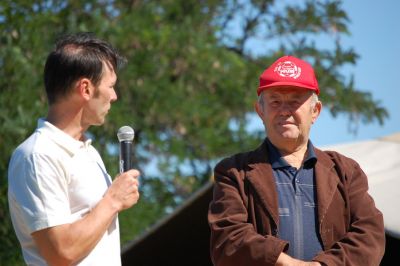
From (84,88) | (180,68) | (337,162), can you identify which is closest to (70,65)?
(84,88)

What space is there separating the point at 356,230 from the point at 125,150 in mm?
816

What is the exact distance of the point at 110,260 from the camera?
3285 millimetres

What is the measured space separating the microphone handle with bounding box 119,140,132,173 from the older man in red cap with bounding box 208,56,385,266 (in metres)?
0.37

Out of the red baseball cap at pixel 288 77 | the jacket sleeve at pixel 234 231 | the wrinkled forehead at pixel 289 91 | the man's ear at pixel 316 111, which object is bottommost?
the jacket sleeve at pixel 234 231

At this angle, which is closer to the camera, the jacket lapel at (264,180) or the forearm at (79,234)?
the forearm at (79,234)

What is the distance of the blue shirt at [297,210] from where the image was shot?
11.5ft

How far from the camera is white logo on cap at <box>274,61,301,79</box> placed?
11.8 ft

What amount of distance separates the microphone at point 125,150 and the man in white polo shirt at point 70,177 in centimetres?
7

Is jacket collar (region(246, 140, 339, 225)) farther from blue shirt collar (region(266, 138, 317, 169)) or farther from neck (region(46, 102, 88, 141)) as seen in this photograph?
neck (region(46, 102, 88, 141))

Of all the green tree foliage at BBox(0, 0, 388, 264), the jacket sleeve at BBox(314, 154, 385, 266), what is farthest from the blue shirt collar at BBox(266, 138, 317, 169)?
the green tree foliage at BBox(0, 0, 388, 264)

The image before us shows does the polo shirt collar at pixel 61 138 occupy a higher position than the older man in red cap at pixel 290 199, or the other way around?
the polo shirt collar at pixel 61 138

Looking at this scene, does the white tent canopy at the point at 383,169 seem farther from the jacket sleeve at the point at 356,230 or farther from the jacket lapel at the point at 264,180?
the jacket lapel at the point at 264,180

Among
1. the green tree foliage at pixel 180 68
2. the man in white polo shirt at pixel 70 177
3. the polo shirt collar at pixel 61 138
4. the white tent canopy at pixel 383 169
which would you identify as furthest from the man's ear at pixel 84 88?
the green tree foliage at pixel 180 68

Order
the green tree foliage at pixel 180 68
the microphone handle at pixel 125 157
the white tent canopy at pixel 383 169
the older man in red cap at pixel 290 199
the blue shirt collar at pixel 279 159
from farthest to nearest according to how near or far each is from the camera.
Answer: the green tree foliage at pixel 180 68
the white tent canopy at pixel 383 169
the blue shirt collar at pixel 279 159
the older man in red cap at pixel 290 199
the microphone handle at pixel 125 157
